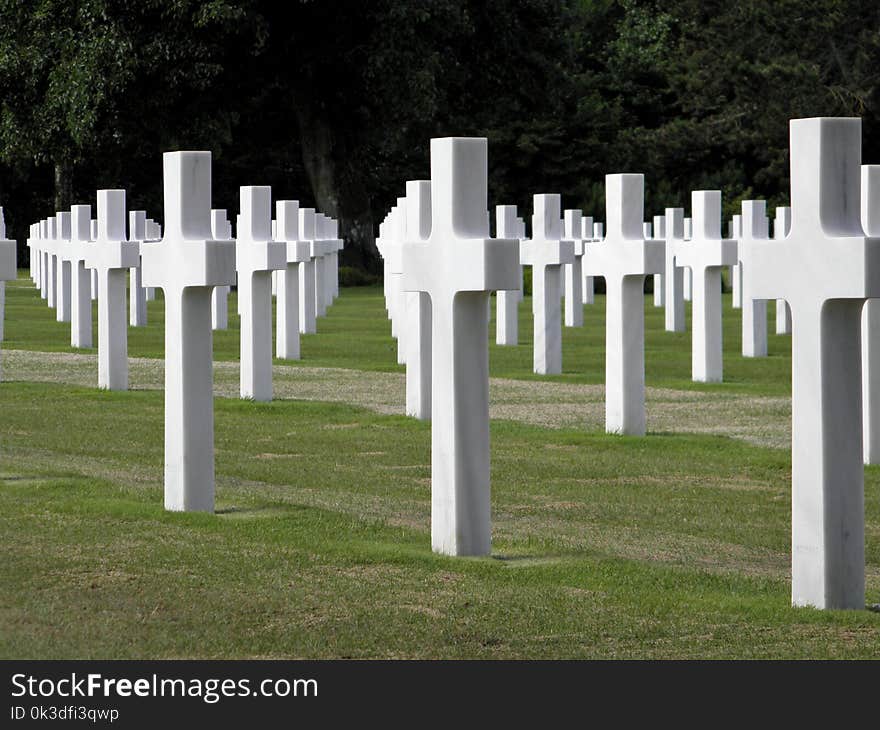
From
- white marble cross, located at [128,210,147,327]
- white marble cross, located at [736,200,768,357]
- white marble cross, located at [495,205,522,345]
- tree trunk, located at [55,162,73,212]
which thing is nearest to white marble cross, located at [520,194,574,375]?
white marble cross, located at [736,200,768,357]

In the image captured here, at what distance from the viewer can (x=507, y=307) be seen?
22.3 m

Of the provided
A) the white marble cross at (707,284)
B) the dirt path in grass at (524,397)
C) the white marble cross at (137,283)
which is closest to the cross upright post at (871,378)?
the dirt path in grass at (524,397)

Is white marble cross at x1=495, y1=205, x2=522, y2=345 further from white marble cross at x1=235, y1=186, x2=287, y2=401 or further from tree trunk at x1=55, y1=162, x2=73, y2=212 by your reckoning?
tree trunk at x1=55, y1=162, x2=73, y2=212

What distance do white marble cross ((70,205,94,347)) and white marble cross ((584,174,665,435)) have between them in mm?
4686

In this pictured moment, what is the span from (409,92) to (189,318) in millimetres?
29326

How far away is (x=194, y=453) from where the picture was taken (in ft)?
28.7

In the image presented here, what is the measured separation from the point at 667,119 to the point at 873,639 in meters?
52.5

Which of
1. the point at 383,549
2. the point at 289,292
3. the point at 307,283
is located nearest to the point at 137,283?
the point at 307,283

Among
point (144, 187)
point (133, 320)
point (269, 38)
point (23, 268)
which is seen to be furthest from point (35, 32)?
point (23, 268)

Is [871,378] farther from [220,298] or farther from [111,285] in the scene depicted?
[220,298]

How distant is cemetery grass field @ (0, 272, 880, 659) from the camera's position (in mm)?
6145

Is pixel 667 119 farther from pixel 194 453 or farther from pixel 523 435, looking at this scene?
pixel 194 453
